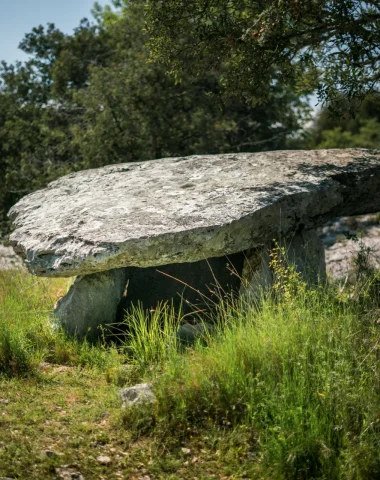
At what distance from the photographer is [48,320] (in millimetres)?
7535

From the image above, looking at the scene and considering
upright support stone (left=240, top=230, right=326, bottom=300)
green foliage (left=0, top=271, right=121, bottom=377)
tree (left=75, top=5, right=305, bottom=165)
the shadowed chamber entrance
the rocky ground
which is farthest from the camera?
tree (left=75, top=5, right=305, bottom=165)

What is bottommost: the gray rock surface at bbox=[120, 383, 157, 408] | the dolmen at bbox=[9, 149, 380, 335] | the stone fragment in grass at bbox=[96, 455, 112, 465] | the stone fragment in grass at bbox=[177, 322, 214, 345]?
the stone fragment in grass at bbox=[96, 455, 112, 465]

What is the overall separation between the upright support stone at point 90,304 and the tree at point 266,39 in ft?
8.42

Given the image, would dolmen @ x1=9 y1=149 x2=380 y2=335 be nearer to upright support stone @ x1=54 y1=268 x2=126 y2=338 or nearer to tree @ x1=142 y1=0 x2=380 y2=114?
upright support stone @ x1=54 y1=268 x2=126 y2=338

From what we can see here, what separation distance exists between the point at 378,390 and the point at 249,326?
49.6 inches

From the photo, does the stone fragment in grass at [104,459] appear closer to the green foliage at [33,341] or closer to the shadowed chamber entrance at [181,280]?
the green foliage at [33,341]

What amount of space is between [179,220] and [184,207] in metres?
0.38

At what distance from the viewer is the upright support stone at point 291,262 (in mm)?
7453

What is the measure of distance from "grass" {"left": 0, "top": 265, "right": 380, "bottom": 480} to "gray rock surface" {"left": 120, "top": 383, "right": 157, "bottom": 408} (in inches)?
2.6

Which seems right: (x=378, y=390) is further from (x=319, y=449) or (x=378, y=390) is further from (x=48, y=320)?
A: (x=48, y=320)

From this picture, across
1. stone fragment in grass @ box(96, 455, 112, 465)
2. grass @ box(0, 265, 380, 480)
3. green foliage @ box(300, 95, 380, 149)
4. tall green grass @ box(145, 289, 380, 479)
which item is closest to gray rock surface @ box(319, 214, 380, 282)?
green foliage @ box(300, 95, 380, 149)

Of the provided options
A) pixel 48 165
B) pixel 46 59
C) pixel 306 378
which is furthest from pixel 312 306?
pixel 46 59

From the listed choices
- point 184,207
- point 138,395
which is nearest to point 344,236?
point 184,207

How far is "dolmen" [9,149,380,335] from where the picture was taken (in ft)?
22.3
